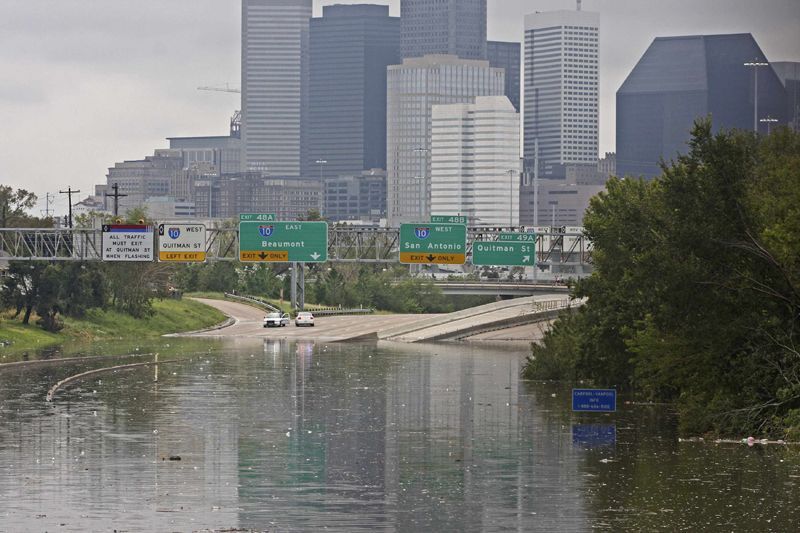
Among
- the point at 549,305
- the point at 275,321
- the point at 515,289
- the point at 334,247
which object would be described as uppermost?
the point at 334,247

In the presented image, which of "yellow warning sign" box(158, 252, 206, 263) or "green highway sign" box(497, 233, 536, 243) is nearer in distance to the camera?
"yellow warning sign" box(158, 252, 206, 263)

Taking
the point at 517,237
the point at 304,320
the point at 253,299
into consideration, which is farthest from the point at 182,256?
the point at 253,299

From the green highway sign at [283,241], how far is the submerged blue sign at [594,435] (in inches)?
2104

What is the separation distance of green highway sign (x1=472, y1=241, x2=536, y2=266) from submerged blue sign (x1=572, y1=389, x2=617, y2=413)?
159ft

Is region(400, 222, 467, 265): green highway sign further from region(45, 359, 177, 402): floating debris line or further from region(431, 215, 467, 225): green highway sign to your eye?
region(45, 359, 177, 402): floating debris line

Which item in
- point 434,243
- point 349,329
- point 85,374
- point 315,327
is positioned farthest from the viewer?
point 315,327

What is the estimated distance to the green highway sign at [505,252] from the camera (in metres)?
106

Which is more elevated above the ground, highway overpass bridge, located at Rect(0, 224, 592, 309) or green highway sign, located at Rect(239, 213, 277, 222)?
green highway sign, located at Rect(239, 213, 277, 222)

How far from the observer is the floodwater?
32438 mm

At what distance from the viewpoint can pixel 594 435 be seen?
161ft

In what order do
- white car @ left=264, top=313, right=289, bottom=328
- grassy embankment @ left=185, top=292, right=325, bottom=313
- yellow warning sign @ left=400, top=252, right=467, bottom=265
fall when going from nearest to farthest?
yellow warning sign @ left=400, top=252, right=467, bottom=265 < white car @ left=264, top=313, right=289, bottom=328 < grassy embankment @ left=185, top=292, right=325, bottom=313

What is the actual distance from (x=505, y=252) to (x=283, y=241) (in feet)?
50.9

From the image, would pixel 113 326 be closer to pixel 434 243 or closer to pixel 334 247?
pixel 334 247

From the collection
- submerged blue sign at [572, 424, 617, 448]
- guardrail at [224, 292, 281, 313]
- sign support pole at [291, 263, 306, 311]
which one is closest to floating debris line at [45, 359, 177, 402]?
submerged blue sign at [572, 424, 617, 448]
